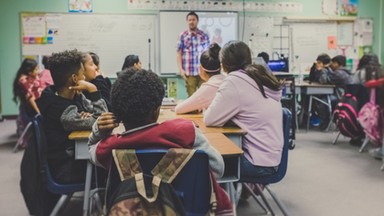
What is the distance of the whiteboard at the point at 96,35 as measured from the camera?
704 cm

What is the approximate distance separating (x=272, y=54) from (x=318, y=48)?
900 mm

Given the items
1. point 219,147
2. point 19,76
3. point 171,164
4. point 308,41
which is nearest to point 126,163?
point 171,164

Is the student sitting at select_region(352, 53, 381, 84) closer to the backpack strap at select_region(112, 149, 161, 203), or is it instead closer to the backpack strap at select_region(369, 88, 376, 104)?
the backpack strap at select_region(369, 88, 376, 104)

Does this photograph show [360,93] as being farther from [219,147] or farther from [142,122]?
[142,122]

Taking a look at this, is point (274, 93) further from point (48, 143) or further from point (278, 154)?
point (48, 143)

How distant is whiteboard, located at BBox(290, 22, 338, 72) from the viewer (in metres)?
7.73

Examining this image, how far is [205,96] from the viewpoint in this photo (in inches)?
114

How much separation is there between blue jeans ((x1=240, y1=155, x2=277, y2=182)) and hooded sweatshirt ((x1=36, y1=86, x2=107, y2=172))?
0.85m

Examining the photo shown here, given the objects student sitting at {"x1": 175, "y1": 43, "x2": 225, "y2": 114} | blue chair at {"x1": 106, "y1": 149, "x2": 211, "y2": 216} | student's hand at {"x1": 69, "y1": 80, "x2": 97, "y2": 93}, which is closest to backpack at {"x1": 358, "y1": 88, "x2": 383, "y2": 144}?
student sitting at {"x1": 175, "y1": 43, "x2": 225, "y2": 114}

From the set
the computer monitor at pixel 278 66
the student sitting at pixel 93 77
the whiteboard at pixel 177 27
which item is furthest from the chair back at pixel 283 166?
the whiteboard at pixel 177 27

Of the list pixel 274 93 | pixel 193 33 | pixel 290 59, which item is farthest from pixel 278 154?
pixel 290 59

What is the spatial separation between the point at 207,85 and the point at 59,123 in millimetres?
1030

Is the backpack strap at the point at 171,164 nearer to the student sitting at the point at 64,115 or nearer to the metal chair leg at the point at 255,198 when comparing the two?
the student sitting at the point at 64,115

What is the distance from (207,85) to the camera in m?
2.88
